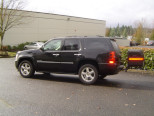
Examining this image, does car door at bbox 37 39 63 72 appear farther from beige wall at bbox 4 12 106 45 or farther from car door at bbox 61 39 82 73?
beige wall at bbox 4 12 106 45

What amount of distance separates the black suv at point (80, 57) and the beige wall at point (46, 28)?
2132cm

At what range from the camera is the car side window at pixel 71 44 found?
822 cm

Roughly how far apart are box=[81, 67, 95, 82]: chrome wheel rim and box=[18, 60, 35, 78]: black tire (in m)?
2.41

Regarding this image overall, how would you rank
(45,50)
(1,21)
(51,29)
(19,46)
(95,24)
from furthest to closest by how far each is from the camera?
(95,24), (51,29), (19,46), (1,21), (45,50)

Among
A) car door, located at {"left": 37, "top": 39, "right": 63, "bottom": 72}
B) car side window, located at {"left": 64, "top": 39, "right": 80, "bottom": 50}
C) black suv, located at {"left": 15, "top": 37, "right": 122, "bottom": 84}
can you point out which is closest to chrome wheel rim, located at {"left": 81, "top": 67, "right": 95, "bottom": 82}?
black suv, located at {"left": 15, "top": 37, "right": 122, "bottom": 84}

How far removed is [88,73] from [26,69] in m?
2.92

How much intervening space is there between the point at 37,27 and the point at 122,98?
28289mm

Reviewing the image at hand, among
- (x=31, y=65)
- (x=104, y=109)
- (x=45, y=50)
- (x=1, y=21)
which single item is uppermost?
(x=1, y=21)

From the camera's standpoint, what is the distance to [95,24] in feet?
142

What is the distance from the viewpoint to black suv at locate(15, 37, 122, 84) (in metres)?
7.73

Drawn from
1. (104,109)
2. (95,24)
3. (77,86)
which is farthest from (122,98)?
(95,24)

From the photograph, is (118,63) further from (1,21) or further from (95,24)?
(95,24)

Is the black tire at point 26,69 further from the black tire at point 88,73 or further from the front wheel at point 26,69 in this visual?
the black tire at point 88,73

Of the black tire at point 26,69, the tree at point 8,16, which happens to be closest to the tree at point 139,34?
the tree at point 8,16
